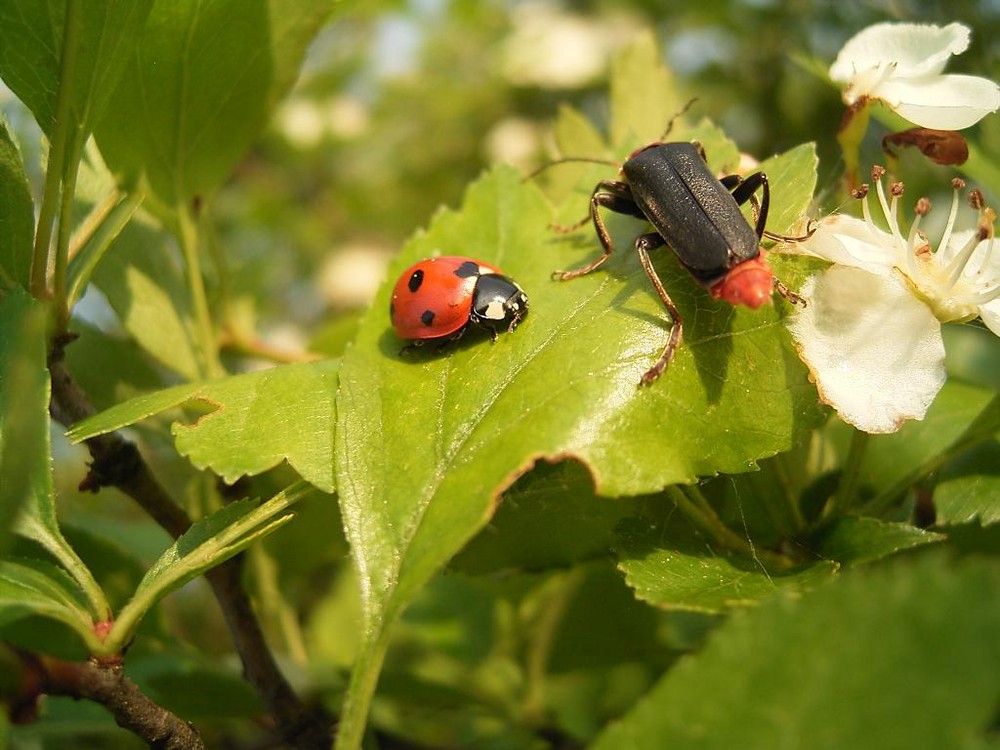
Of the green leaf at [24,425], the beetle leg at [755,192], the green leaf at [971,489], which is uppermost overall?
the green leaf at [24,425]

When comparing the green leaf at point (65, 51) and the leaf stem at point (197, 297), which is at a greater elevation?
the green leaf at point (65, 51)

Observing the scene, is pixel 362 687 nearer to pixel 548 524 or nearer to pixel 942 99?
pixel 548 524

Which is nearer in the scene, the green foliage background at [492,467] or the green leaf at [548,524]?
the green foliage background at [492,467]

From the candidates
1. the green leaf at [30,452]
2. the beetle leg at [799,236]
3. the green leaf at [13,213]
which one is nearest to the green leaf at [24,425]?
the green leaf at [30,452]

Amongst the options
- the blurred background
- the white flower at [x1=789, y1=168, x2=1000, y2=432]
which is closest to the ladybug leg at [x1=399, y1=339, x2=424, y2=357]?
the white flower at [x1=789, y1=168, x2=1000, y2=432]

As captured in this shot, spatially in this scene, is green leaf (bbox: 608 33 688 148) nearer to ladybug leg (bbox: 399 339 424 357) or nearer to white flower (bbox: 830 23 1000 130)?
white flower (bbox: 830 23 1000 130)

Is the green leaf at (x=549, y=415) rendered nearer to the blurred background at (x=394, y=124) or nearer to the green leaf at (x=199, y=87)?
the green leaf at (x=199, y=87)
